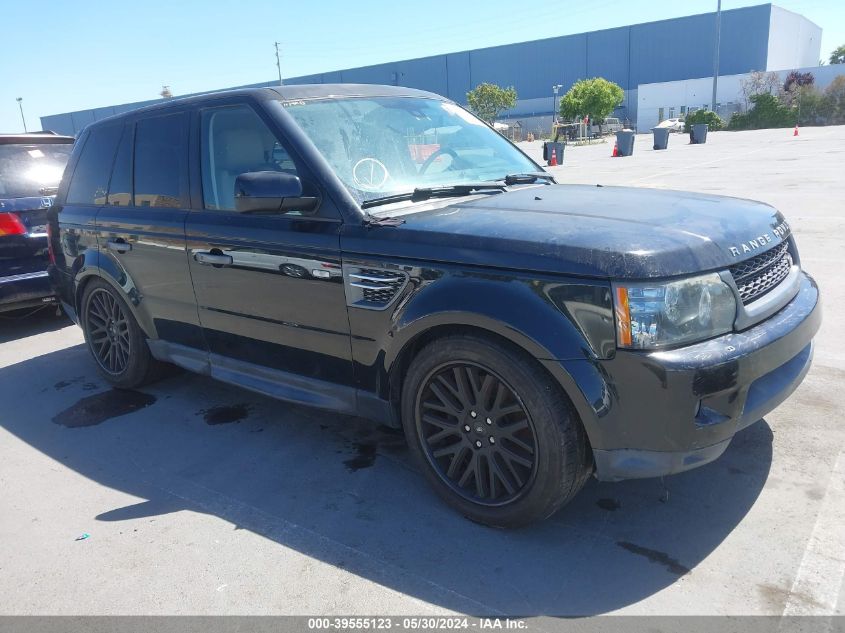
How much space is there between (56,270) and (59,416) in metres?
1.48

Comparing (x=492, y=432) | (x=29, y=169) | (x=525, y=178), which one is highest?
(x=29, y=169)

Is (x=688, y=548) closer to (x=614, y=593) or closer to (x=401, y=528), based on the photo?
(x=614, y=593)

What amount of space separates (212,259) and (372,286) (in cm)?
123

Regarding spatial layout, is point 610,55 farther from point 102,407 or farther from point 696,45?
point 102,407

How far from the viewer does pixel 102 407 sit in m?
4.70

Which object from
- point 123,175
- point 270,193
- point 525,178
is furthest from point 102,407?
point 525,178

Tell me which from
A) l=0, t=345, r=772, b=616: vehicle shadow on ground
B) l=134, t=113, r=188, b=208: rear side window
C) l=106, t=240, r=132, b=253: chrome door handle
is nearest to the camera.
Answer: l=0, t=345, r=772, b=616: vehicle shadow on ground

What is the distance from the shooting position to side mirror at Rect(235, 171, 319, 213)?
10.2ft

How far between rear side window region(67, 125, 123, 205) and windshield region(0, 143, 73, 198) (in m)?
1.84

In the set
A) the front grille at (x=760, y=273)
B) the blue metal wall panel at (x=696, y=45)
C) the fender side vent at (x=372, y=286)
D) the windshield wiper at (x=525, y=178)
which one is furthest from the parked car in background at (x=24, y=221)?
the blue metal wall panel at (x=696, y=45)

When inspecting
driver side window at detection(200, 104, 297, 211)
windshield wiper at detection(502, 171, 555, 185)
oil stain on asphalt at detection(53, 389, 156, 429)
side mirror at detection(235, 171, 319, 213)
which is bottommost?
oil stain on asphalt at detection(53, 389, 156, 429)

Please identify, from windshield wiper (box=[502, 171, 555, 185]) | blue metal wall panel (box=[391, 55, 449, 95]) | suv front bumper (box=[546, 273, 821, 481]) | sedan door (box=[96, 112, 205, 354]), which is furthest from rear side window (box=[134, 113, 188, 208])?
blue metal wall panel (box=[391, 55, 449, 95])

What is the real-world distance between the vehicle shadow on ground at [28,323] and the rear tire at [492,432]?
216 inches

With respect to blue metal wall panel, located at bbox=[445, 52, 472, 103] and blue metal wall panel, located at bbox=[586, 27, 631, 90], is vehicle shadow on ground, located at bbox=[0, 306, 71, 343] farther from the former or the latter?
blue metal wall panel, located at bbox=[445, 52, 472, 103]
